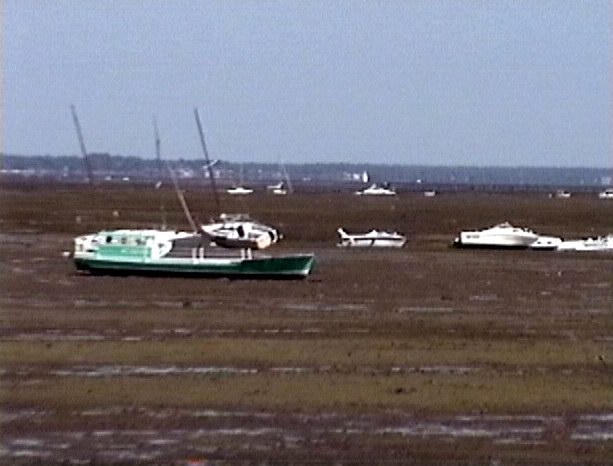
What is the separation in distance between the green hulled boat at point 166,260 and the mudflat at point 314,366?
632mm

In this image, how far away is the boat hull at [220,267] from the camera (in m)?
46.2

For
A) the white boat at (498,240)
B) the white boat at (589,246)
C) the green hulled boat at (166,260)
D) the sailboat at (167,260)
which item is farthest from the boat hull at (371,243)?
the green hulled boat at (166,260)

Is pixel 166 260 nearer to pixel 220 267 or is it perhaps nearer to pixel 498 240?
pixel 220 267

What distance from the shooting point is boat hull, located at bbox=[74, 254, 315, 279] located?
4622 centimetres

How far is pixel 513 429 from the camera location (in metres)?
21.6

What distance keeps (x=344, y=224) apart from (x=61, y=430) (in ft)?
216

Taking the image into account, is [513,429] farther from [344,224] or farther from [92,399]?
[344,224]

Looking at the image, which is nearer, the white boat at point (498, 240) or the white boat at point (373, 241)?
the white boat at point (373, 241)

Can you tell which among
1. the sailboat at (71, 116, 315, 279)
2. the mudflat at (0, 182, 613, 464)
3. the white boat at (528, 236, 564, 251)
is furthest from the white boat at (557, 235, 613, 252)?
the sailboat at (71, 116, 315, 279)

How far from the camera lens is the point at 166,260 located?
46906 mm

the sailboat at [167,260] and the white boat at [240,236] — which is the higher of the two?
the sailboat at [167,260]

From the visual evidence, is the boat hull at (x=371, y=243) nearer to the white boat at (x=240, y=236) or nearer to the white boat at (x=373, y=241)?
the white boat at (x=373, y=241)

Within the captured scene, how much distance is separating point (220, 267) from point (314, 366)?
63.6 ft

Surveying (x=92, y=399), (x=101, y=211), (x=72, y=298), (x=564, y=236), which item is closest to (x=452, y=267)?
(x=72, y=298)
